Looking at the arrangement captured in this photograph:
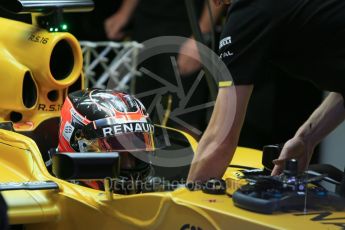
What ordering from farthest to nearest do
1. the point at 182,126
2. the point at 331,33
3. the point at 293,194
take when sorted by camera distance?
the point at 182,126
the point at 331,33
the point at 293,194

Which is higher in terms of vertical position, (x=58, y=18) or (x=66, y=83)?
(x=58, y=18)

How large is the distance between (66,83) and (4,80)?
0.80ft

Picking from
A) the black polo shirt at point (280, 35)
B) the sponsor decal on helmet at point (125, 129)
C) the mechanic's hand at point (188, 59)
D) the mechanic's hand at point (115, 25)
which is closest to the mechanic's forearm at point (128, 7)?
the mechanic's hand at point (115, 25)

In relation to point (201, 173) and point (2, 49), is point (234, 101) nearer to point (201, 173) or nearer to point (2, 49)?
point (201, 173)

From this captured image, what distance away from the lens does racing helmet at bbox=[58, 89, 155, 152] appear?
275cm

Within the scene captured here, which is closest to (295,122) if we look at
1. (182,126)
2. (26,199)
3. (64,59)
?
(182,126)

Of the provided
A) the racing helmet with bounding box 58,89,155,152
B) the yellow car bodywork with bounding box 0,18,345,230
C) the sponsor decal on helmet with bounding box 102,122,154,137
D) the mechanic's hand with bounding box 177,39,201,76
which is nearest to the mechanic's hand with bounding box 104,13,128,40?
the mechanic's hand with bounding box 177,39,201,76

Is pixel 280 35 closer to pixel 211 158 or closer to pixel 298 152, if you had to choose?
pixel 211 158

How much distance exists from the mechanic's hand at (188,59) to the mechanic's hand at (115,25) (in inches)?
55.7

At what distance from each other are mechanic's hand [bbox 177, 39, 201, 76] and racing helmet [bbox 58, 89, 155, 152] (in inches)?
60.5

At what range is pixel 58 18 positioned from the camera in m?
3.30

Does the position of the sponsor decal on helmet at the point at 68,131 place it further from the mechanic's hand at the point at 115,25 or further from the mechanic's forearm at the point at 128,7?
the mechanic's hand at the point at 115,25

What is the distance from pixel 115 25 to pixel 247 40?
12.9 feet

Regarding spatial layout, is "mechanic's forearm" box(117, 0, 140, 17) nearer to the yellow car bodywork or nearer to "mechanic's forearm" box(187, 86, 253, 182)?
the yellow car bodywork
